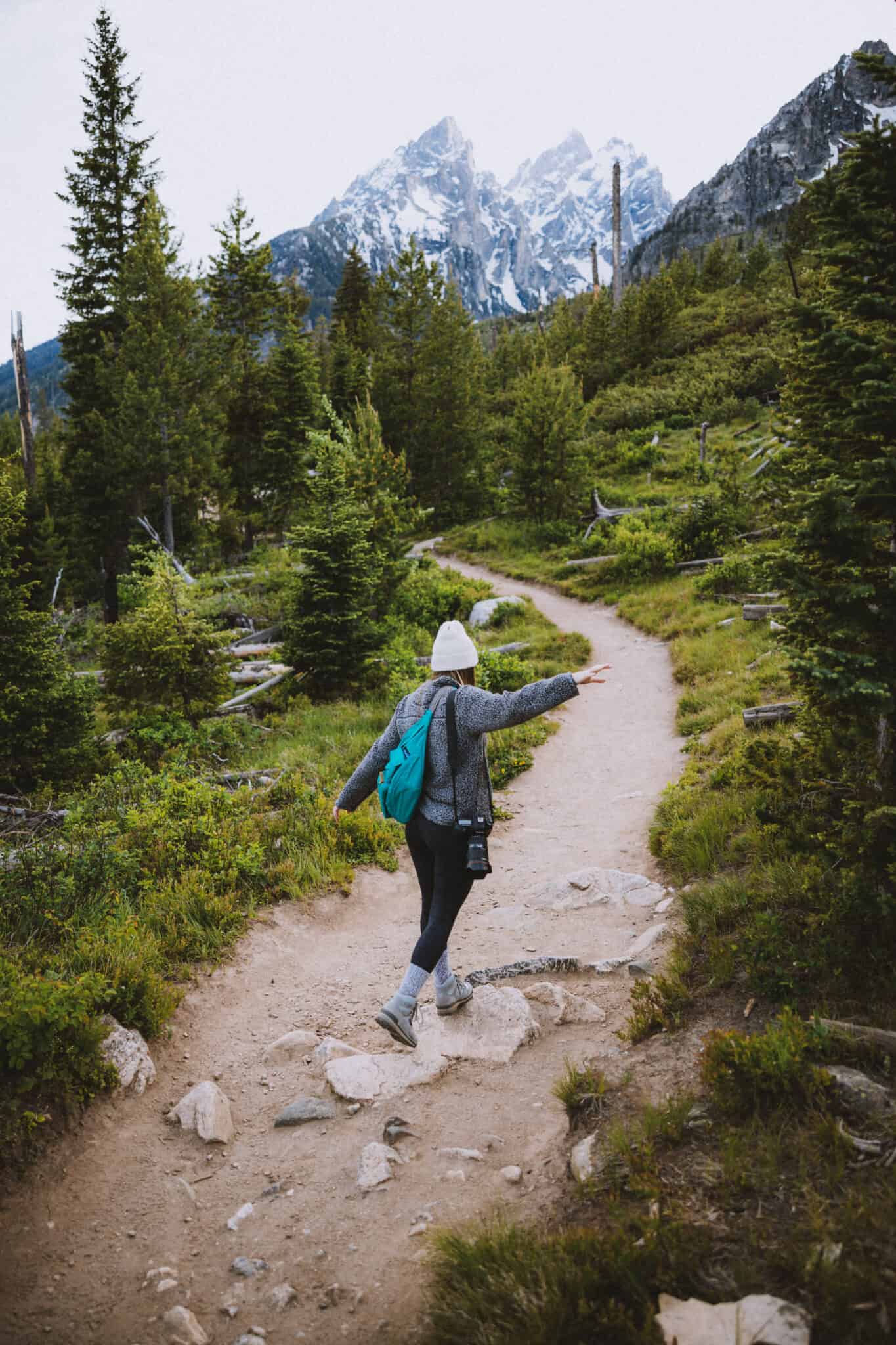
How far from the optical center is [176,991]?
538cm

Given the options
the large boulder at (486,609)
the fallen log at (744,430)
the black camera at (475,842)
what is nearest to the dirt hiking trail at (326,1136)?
the black camera at (475,842)

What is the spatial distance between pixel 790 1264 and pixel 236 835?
6326 mm

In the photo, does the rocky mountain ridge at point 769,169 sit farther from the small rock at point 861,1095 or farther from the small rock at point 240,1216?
the small rock at point 240,1216

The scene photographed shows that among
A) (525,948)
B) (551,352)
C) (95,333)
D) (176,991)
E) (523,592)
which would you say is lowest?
(525,948)

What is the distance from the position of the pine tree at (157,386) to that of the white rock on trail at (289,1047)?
19832 millimetres

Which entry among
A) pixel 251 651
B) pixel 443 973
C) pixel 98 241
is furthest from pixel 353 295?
pixel 443 973

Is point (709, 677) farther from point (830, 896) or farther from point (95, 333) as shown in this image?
point (95, 333)

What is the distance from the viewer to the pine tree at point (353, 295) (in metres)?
40.9

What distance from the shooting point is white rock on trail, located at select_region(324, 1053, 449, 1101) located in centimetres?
458

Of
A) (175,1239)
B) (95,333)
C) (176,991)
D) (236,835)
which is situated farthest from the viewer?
(95,333)

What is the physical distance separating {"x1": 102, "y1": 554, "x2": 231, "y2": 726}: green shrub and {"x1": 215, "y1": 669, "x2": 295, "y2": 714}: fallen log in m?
0.73

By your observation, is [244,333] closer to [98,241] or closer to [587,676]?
[98,241]

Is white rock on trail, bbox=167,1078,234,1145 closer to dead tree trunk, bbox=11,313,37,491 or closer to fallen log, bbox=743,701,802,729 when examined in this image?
fallen log, bbox=743,701,802,729

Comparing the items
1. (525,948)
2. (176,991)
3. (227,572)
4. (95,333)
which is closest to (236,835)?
(176,991)
